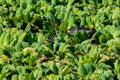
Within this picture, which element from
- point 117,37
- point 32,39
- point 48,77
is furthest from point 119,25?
point 48,77

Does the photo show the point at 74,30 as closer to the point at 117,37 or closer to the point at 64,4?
the point at 117,37

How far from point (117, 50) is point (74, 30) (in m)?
0.60

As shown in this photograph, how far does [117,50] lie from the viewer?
3.50m

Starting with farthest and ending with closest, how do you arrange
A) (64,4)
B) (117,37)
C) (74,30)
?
1. (64,4)
2. (74,30)
3. (117,37)

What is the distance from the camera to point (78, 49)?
356 cm

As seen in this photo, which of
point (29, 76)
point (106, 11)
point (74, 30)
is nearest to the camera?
point (29, 76)

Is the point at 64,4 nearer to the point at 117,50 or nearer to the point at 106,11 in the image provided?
the point at 106,11

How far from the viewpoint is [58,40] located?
12.1 feet

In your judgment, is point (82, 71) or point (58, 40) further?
point (58, 40)

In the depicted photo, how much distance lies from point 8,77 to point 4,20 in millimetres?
972

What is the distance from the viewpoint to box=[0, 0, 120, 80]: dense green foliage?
128 inches

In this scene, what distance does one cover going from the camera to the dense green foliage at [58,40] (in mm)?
3252

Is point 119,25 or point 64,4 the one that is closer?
point 119,25

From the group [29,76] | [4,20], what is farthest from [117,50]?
[4,20]
